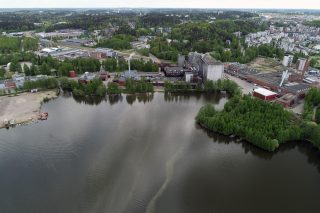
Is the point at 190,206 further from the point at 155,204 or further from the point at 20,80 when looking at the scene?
the point at 20,80

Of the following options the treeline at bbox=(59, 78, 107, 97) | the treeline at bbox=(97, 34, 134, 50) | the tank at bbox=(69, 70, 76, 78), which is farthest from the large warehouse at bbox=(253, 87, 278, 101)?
the treeline at bbox=(97, 34, 134, 50)

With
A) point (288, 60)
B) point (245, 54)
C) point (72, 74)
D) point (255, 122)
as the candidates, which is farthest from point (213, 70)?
point (72, 74)

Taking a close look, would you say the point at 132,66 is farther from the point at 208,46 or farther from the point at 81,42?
the point at 81,42

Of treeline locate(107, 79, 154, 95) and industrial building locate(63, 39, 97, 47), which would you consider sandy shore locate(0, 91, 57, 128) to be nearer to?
treeline locate(107, 79, 154, 95)

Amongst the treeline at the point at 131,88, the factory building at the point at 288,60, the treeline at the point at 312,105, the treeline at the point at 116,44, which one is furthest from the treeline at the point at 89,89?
the factory building at the point at 288,60

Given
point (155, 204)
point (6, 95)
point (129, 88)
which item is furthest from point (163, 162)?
point (6, 95)

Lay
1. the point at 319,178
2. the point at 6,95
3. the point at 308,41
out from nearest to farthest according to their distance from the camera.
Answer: the point at 319,178 → the point at 6,95 → the point at 308,41
